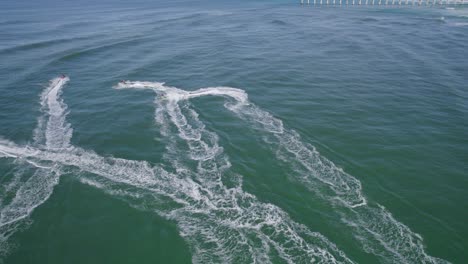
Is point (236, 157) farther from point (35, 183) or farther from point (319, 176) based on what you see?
point (35, 183)

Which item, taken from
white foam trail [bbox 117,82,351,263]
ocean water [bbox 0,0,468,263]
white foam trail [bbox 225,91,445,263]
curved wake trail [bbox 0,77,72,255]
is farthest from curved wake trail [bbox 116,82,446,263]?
curved wake trail [bbox 0,77,72,255]

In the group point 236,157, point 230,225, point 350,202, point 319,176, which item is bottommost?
point 230,225

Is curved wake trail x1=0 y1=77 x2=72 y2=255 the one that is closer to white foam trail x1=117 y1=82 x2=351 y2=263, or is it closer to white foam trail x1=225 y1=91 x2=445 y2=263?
white foam trail x1=117 y1=82 x2=351 y2=263

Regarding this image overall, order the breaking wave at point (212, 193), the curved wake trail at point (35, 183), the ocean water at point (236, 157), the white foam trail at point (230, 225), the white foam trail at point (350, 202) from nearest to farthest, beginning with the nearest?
the white foam trail at point (230, 225) → the white foam trail at point (350, 202) → the breaking wave at point (212, 193) → the ocean water at point (236, 157) → the curved wake trail at point (35, 183)

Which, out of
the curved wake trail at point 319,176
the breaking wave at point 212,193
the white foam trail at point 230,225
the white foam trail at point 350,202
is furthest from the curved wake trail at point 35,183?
the white foam trail at point 350,202

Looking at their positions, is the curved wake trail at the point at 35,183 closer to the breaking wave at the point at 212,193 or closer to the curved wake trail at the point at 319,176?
the breaking wave at the point at 212,193

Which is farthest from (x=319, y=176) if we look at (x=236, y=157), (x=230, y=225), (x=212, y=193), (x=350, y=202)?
(x=212, y=193)
